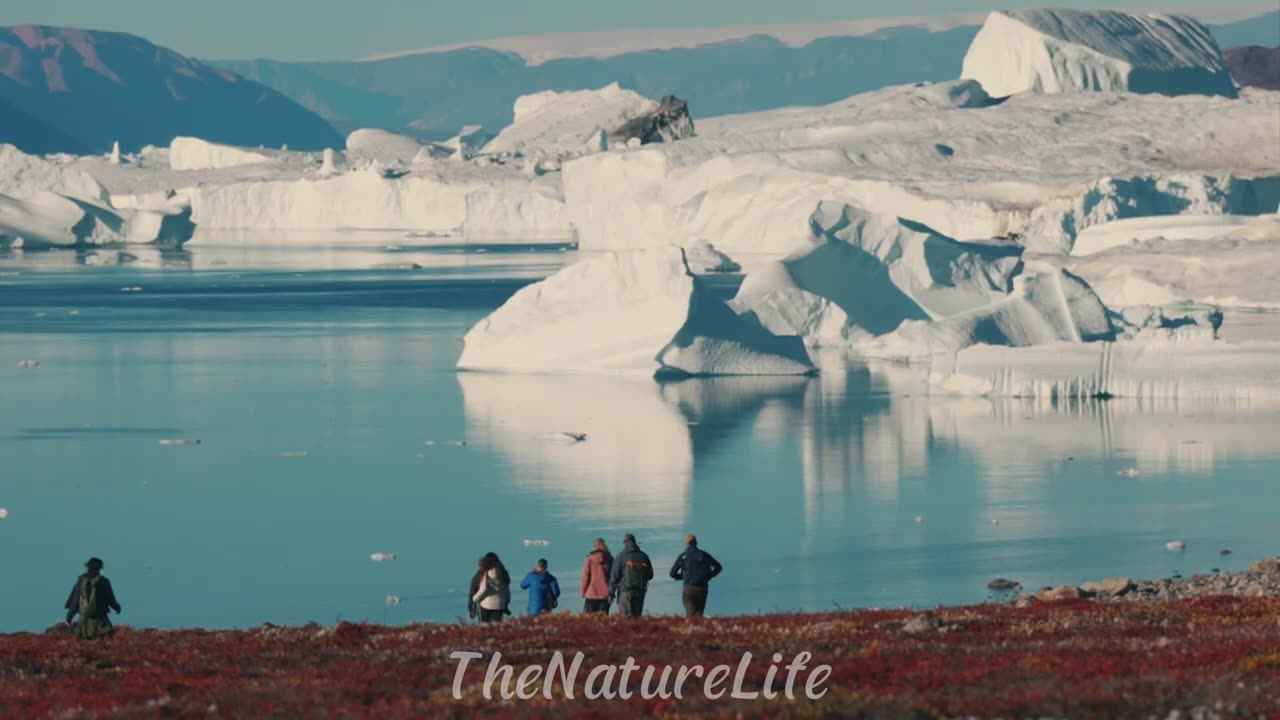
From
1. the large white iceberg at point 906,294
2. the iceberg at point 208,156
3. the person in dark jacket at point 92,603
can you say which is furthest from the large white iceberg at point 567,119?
the person in dark jacket at point 92,603

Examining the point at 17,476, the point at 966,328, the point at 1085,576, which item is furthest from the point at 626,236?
the point at 1085,576

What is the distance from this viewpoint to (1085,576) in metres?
15.5

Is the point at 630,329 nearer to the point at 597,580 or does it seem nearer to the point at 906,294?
the point at 906,294

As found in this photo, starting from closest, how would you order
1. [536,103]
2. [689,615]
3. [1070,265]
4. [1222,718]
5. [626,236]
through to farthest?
1. [1222,718]
2. [689,615]
3. [1070,265]
4. [626,236]
5. [536,103]

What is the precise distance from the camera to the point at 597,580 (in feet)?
39.7

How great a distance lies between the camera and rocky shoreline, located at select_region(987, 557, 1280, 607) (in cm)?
1389

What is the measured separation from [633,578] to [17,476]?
36.7 ft

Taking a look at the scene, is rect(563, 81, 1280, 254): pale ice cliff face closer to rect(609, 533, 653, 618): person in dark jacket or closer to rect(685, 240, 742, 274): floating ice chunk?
rect(685, 240, 742, 274): floating ice chunk

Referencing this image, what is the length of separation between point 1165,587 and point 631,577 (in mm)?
4831

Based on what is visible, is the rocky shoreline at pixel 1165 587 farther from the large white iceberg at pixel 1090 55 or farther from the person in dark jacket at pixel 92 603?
the large white iceberg at pixel 1090 55

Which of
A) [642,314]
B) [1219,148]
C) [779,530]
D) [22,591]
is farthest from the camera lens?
[1219,148]

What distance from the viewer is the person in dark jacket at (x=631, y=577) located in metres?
11.7

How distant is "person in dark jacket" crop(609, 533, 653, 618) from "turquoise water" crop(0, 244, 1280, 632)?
237 centimetres

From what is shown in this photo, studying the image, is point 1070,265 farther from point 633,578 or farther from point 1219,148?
point 633,578
